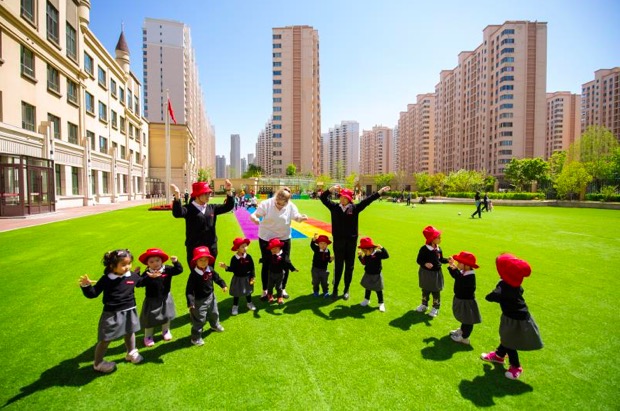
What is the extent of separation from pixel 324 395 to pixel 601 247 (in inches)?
511

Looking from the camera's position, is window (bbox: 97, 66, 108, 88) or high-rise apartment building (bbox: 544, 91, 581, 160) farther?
high-rise apartment building (bbox: 544, 91, 581, 160)

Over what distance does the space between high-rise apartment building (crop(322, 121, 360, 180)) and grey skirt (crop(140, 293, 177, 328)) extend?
179509 mm

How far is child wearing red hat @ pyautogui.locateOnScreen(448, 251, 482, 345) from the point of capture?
4.43 metres

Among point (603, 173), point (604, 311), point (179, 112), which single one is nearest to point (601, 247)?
point (604, 311)

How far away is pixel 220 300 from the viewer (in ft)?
20.6

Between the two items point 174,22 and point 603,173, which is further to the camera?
point 174,22

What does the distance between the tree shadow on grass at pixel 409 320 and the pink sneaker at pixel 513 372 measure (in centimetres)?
140

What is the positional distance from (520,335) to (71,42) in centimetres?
3910

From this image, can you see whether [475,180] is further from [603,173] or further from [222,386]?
[222,386]

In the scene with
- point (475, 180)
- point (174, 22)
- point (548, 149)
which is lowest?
point (475, 180)

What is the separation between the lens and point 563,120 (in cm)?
13038

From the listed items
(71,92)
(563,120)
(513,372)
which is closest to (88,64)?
(71,92)

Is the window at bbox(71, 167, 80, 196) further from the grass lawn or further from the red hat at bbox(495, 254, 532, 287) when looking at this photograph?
the red hat at bbox(495, 254, 532, 287)

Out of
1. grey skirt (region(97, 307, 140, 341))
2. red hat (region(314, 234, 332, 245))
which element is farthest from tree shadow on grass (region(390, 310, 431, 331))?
grey skirt (region(97, 307, 140, 341))
